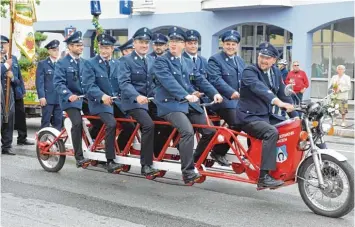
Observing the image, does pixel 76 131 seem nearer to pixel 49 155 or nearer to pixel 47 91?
pixel 49 155

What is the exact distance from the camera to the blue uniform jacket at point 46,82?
10.6 m

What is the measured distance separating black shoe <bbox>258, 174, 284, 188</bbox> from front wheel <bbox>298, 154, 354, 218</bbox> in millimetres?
232

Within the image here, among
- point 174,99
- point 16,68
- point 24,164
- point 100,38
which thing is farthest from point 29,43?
point 174,99

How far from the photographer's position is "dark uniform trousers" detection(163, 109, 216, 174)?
263 inches

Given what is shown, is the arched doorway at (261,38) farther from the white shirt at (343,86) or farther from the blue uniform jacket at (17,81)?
the blue uniform jacket at (17,81)

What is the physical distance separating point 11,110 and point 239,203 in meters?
5.15

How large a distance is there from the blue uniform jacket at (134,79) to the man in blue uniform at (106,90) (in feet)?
0.81

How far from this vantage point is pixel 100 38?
25.5 ft

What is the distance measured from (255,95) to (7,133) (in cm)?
521

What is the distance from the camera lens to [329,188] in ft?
19.5

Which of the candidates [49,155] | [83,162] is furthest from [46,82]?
[83,162]

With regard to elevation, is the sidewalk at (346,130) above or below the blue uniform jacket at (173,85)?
below

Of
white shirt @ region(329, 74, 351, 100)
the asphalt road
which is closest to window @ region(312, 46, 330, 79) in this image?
white shirt @ region(329, 74, 351, 100)

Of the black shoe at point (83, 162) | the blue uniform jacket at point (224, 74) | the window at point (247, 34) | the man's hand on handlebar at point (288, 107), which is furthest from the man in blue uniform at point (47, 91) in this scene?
the window at point (247, 34)
